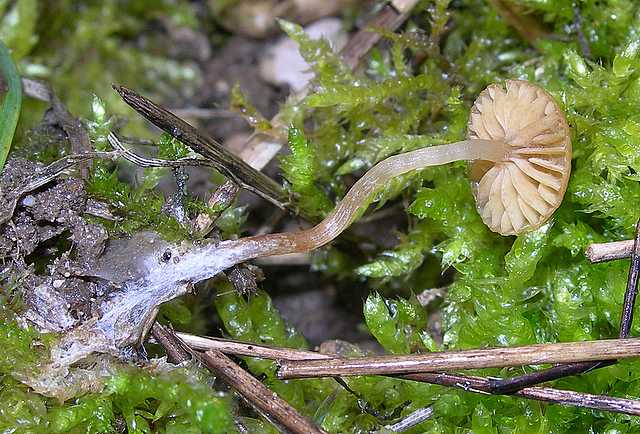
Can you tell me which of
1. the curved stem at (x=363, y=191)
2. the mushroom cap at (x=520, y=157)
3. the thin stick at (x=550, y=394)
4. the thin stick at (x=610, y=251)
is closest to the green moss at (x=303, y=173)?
the curved stem at (x=363, y=191)

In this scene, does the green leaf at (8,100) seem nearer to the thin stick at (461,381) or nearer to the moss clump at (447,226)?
the moss clump at (447,226)

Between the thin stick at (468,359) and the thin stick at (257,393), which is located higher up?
the thin stick at (468,359)

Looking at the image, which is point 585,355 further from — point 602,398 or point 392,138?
point 392,138

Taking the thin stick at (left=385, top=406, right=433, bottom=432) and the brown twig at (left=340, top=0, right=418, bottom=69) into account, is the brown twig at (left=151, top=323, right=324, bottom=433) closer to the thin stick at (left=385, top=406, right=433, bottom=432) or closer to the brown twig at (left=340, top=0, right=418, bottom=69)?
the thin stick at (left=385, top=406, right=433, bottom=432)

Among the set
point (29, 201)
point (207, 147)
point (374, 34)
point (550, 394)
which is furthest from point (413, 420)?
point (374, 34)

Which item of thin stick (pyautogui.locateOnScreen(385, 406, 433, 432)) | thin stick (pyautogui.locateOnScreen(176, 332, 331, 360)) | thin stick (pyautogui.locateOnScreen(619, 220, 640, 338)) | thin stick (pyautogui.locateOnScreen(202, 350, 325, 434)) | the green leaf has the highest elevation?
the green leaf

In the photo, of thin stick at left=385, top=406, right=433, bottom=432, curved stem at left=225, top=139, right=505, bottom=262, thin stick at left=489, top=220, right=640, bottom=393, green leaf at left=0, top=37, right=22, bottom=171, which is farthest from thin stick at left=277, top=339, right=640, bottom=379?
green leaf at left=0, top=37, right=22, bottom=171
